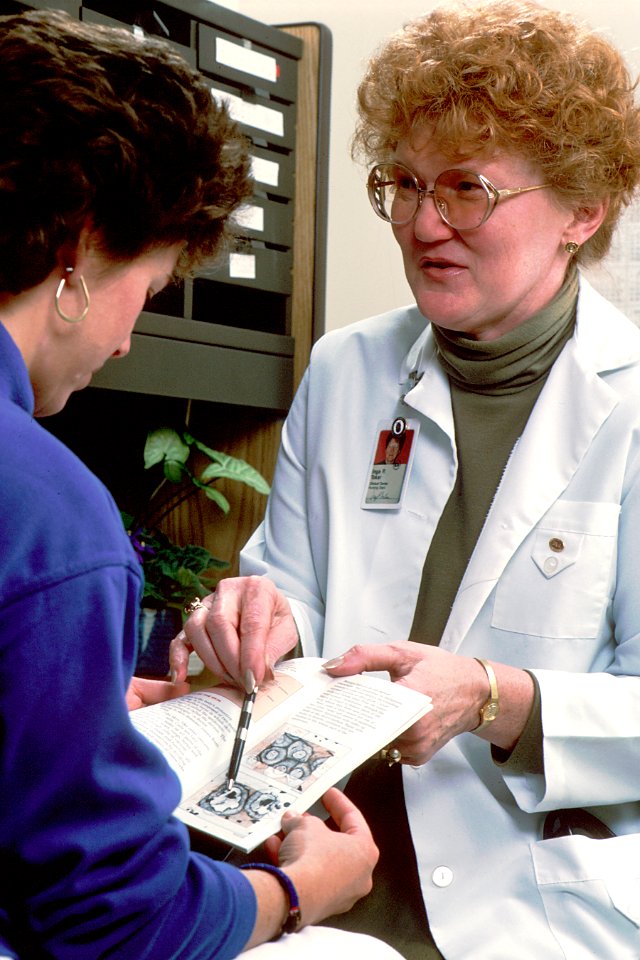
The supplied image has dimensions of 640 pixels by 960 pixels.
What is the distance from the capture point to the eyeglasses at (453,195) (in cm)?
146

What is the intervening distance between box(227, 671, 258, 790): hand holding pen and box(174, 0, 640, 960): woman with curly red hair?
43 mm

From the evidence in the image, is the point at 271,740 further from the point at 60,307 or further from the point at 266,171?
the point at 266,171

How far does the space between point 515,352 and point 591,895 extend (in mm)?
694

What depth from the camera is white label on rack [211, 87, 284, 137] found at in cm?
217

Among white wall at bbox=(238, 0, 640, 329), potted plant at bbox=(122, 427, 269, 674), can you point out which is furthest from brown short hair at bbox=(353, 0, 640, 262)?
white wall at bbox=(238, 0, 640, 329)

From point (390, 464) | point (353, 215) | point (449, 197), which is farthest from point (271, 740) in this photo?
point (353, 215)

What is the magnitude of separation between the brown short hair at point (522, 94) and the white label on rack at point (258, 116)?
0.65 m

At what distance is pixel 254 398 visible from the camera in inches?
87.1

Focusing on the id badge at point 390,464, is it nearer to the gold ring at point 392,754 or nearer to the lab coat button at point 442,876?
the gold ring at point 392,754

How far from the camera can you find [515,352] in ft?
4.86

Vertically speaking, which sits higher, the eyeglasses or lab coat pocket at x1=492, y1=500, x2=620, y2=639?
the eyeglasses

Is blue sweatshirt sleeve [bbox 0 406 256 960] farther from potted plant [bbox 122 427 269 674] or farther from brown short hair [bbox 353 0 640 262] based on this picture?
potted plant [bbox 122 427 269 674]

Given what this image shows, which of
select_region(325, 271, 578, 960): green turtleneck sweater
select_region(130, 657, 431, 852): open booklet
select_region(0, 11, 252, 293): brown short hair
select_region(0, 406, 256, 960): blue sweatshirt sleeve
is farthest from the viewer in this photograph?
select_region(325, 271, 578, 960): green turtleneck sweater

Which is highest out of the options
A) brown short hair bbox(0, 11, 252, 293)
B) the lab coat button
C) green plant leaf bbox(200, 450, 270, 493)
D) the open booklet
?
brown short hair bbox(0, 11, 252, 293)
